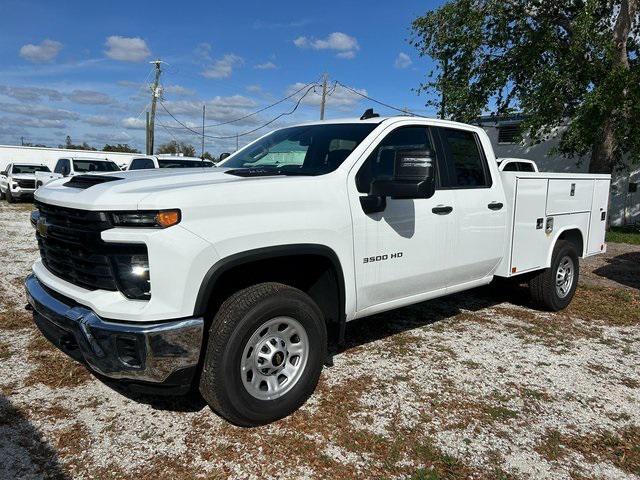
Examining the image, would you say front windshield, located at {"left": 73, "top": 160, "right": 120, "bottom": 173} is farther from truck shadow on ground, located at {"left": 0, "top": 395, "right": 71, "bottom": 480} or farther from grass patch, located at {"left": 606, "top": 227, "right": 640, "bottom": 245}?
truck shadow on ground, located at {"left": 0, "top": 395, "right": 71, "bottom": 480}

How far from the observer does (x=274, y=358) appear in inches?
125

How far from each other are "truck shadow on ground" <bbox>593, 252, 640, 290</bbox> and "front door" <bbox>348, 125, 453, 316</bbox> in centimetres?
537

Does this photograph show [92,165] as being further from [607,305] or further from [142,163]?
[607,305]

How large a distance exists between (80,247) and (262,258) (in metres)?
1.05

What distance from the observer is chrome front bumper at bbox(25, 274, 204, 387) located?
8.63 ft

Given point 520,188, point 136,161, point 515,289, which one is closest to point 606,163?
point 515,289

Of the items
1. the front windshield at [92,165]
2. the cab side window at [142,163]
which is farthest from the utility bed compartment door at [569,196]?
the front windshield at [92,165]

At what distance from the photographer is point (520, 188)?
4.91 metres

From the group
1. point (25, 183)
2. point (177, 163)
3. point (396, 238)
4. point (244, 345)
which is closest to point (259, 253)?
point (244, 345)

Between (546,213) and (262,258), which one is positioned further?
(546,213)

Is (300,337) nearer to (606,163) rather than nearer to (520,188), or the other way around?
(520,188)

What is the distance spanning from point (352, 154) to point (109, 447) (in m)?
2.47

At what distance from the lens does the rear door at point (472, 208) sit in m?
4.33

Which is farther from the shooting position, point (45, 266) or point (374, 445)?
point (45, 266)
